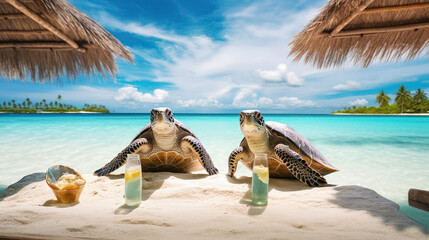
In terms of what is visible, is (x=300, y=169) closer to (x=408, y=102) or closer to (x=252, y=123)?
(x=252, y=123)

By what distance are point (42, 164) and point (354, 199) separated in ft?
23.5

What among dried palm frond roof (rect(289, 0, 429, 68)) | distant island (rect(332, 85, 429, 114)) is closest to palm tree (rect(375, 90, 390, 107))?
distant island (rect(332, 85, 429, 114))

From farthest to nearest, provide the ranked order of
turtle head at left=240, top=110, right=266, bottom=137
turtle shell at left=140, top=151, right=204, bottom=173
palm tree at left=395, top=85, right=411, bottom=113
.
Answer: palm tree at left=395, top=85, right=411, bottom=113 < turtle shell at left=140, top=151, right=204, bottom=173 < turtle head at left=240, top=110, right=266, bottom=137

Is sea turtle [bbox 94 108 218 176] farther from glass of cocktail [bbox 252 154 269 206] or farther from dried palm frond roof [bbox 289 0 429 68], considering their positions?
dried palm frond roof [bbox 289 0 429 68]

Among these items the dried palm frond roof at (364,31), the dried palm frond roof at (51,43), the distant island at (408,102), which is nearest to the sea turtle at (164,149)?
the dried palm frond roof at (51,43)

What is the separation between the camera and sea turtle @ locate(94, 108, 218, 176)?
327 centimetres

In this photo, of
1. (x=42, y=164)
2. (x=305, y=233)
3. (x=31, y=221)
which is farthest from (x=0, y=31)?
(x=305, y=233)

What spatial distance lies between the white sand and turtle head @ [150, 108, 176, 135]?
0.74 metres

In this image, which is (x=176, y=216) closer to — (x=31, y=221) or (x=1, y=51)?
(x=31, y=221)

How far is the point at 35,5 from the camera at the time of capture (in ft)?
10.4

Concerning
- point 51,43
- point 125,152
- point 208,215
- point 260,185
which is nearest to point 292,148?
point 260,185

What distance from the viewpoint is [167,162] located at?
12.2ft

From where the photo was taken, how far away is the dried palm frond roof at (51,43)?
339cm

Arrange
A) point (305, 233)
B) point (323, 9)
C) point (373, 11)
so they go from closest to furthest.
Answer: point (305, 233), point (373, 11), point (323, 9)
